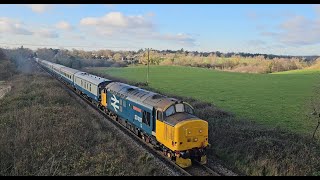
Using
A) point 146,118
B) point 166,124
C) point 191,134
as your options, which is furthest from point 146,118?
point 191,134

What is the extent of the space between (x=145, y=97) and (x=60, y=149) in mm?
6759

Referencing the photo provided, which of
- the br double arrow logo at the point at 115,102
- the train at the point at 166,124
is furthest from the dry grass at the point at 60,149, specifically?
the br double arrow logo at the point at 115,102

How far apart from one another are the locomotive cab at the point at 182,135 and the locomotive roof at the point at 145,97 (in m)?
0.47

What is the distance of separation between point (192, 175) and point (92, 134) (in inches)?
292

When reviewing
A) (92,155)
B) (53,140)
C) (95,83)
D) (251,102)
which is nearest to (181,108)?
(92,155)

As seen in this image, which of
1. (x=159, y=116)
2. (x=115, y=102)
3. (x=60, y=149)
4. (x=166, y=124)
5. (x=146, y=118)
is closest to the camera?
(x=60, y=149)

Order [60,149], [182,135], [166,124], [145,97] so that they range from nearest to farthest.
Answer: [60,149], [182,135], [166,124], [145,97]

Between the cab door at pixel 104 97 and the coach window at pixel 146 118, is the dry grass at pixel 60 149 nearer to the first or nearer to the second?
the coach window at pixel 146 118

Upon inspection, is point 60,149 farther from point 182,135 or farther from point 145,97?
point 145,97

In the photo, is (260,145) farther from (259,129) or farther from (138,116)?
(138,116)

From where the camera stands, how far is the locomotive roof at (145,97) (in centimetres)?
1762

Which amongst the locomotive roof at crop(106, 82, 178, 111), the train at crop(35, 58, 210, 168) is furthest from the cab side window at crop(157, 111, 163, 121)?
the locomotive roof at crop(106, 82, 178, 111)

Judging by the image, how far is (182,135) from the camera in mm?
15695

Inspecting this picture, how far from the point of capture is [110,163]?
539 inches
